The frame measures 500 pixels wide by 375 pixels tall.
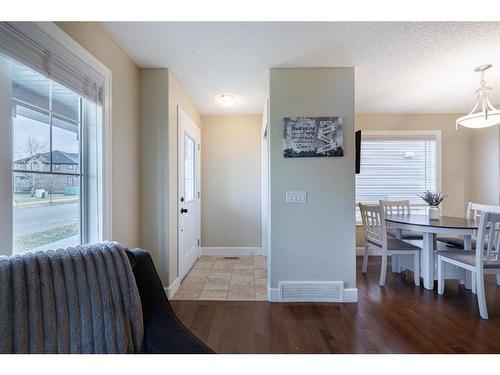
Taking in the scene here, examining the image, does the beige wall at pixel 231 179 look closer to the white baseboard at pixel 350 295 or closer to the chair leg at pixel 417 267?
the white baseboard at pixel 350 295

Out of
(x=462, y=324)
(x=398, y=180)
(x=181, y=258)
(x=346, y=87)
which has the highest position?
(x=346, y=87)

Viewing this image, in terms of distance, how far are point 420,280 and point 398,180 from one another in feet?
6.13

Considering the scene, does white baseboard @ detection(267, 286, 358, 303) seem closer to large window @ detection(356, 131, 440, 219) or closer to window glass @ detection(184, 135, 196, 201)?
window glass @ detection(184, 135, 196, 201)

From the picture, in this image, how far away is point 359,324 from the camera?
214cm

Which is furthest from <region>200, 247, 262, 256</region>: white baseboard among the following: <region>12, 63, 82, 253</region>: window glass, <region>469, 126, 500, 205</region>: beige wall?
<region>469, 126, 500, 205</region>: beige wall

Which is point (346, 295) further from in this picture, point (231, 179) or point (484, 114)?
point (231, 179)

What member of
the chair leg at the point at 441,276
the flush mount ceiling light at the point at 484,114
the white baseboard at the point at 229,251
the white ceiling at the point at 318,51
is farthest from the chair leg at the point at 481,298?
the white baseboard at the point at 229,251

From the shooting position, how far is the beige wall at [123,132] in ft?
6.48

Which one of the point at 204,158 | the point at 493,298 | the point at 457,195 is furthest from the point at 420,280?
the point at 204,158

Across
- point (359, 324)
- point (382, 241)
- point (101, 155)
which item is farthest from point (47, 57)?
point (382, 241)

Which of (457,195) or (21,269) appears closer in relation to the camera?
(21,269)

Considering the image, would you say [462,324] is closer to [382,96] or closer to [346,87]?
[346,87]

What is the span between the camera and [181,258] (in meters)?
3.06

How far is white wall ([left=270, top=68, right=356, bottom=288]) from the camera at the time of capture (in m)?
2.57
